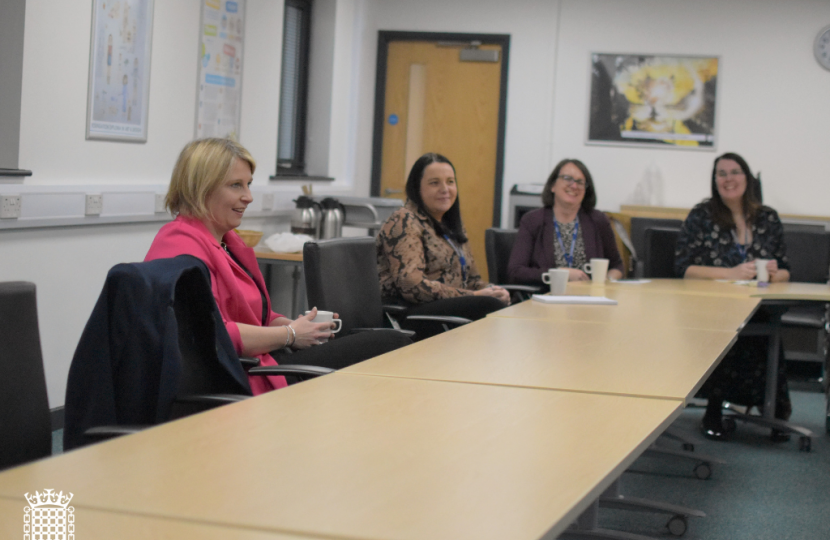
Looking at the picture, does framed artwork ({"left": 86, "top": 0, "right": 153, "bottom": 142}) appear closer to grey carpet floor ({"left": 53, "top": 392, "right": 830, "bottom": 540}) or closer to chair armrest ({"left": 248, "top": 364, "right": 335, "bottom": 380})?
grey carpet floor ({"left": 53, "top": 392, "right": 830, "bottom": 540})

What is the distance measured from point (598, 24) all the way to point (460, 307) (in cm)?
402

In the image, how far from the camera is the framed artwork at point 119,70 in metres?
3.71

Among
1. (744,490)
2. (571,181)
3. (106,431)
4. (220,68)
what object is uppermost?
(220,68)

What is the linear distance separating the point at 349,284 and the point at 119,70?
1672 millimetres

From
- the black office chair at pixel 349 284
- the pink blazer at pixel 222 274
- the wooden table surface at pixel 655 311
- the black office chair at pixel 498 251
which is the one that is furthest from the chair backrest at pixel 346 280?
the black office chair at pixel 498 251

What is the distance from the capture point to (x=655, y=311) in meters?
3.10

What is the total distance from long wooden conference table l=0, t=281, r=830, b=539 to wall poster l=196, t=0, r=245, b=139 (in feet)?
9.61

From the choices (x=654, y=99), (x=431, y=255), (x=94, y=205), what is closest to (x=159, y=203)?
(x=94, y=205)

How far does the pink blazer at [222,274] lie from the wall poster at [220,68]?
228cm

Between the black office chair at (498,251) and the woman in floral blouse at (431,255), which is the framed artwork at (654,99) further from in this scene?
the woman in floral blouse at (431,255)

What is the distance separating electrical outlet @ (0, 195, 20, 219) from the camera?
3.19 metres

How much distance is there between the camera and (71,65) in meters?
3.58

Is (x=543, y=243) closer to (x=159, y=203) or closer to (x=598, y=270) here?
(x=598, y=270)

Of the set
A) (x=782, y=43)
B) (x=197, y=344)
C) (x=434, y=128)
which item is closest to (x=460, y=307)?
(x=197, y=344)
